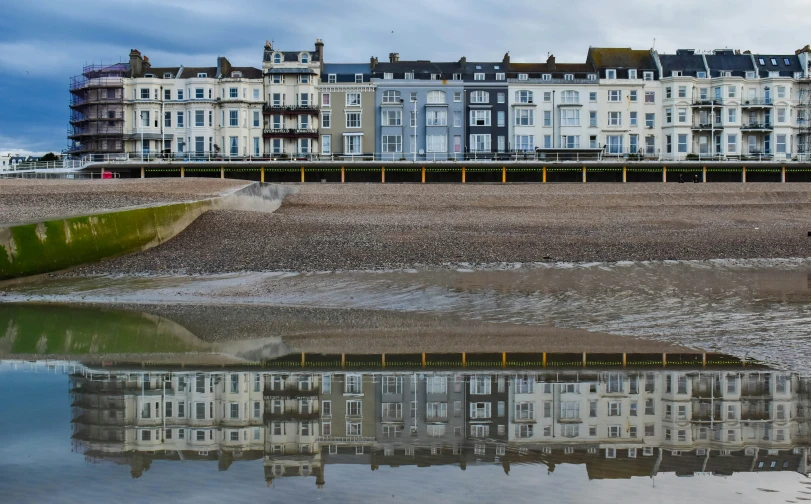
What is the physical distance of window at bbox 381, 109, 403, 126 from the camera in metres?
68.9

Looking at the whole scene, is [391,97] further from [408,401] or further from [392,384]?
[408,401]

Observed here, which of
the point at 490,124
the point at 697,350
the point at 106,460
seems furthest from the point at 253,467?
the point at 490,124

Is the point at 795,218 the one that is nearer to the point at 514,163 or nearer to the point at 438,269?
the point at 438,269

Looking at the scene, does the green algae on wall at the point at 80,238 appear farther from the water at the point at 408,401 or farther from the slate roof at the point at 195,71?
the slate roof at the point at 195,71

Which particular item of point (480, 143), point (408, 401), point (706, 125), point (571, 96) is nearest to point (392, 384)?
point (408, 401)

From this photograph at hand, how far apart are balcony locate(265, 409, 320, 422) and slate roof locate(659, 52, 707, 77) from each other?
230 feet

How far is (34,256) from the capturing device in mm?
16953

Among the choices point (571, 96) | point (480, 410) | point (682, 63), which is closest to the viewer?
point (480, 410)

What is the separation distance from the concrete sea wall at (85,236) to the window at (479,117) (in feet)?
156

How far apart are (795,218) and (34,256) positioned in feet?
90.4

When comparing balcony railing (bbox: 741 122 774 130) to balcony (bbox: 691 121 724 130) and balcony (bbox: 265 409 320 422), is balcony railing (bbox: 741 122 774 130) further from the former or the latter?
balcony (bbox: 265 409 320 422)

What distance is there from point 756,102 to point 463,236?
56524 millimetres

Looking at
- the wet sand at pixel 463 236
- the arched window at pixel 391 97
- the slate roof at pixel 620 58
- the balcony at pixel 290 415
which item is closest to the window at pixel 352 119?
the arched window at pixel 391 97

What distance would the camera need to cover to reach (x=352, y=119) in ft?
228
